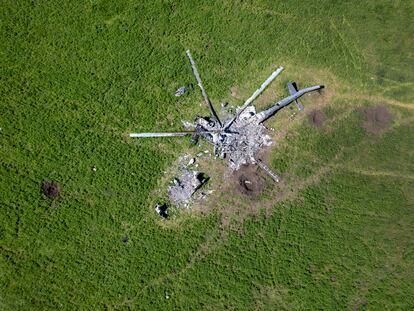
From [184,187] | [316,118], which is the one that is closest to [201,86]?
[184,187]

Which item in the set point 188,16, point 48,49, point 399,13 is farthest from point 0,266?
point 399,13

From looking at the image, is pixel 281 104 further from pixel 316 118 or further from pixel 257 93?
pixel 316 118

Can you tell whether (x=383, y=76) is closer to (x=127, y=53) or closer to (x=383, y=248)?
(x=383, y=248)

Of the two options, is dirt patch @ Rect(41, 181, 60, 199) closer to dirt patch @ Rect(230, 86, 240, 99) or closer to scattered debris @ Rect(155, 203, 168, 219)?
scattered debris @ Rect(155, 203, 168, 219)

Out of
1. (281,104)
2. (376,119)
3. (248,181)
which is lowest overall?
(376,119)

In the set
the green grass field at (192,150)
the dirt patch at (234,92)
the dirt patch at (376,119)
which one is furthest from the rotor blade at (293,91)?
the dirt patch at (376,119)

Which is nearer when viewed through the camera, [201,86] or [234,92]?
[201,86]

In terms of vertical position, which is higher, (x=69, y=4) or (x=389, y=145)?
(x=69, y=4)
